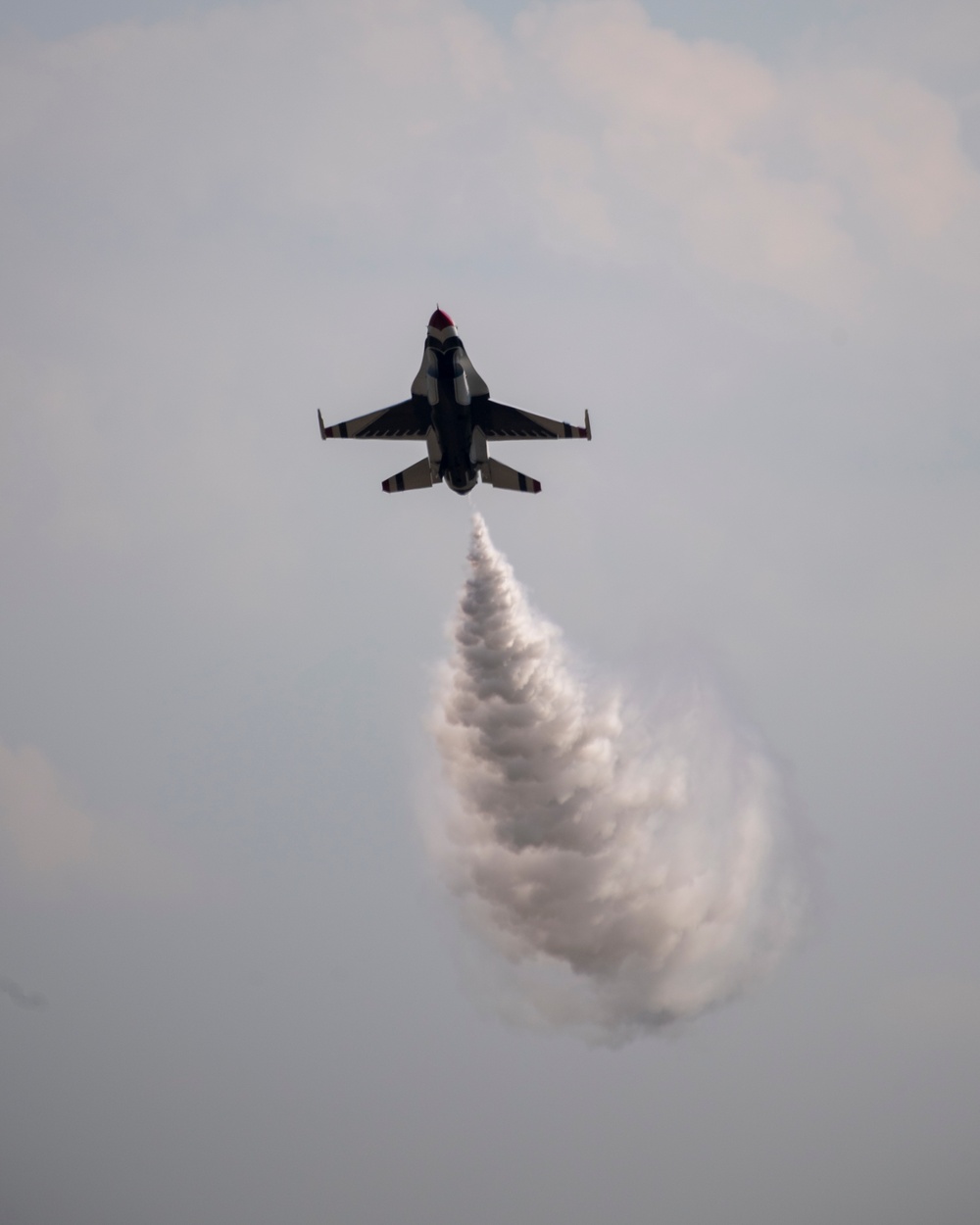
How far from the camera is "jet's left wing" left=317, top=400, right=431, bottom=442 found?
3625 inches

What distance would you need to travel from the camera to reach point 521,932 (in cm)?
9550

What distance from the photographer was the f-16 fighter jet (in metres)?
88.8

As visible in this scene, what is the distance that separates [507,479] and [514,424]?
8.83ft

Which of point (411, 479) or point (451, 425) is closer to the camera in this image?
point (451, 425)

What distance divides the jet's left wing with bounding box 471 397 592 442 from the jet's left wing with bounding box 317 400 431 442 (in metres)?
2.32

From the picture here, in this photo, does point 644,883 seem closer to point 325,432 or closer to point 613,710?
point 613,710

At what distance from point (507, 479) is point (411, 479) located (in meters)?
3.88

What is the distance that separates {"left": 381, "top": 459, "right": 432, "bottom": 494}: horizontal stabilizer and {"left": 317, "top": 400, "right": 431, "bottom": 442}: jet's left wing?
1421 mm

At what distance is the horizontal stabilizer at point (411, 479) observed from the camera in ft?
307

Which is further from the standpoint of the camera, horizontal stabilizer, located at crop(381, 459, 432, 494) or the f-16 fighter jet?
horizontal stabilizer, located at crop(381, 459, 432, 494)

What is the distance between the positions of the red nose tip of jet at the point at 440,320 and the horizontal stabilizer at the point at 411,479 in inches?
269

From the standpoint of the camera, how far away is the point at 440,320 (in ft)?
291

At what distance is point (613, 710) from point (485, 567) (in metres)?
8.28

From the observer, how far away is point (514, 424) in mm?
92188
